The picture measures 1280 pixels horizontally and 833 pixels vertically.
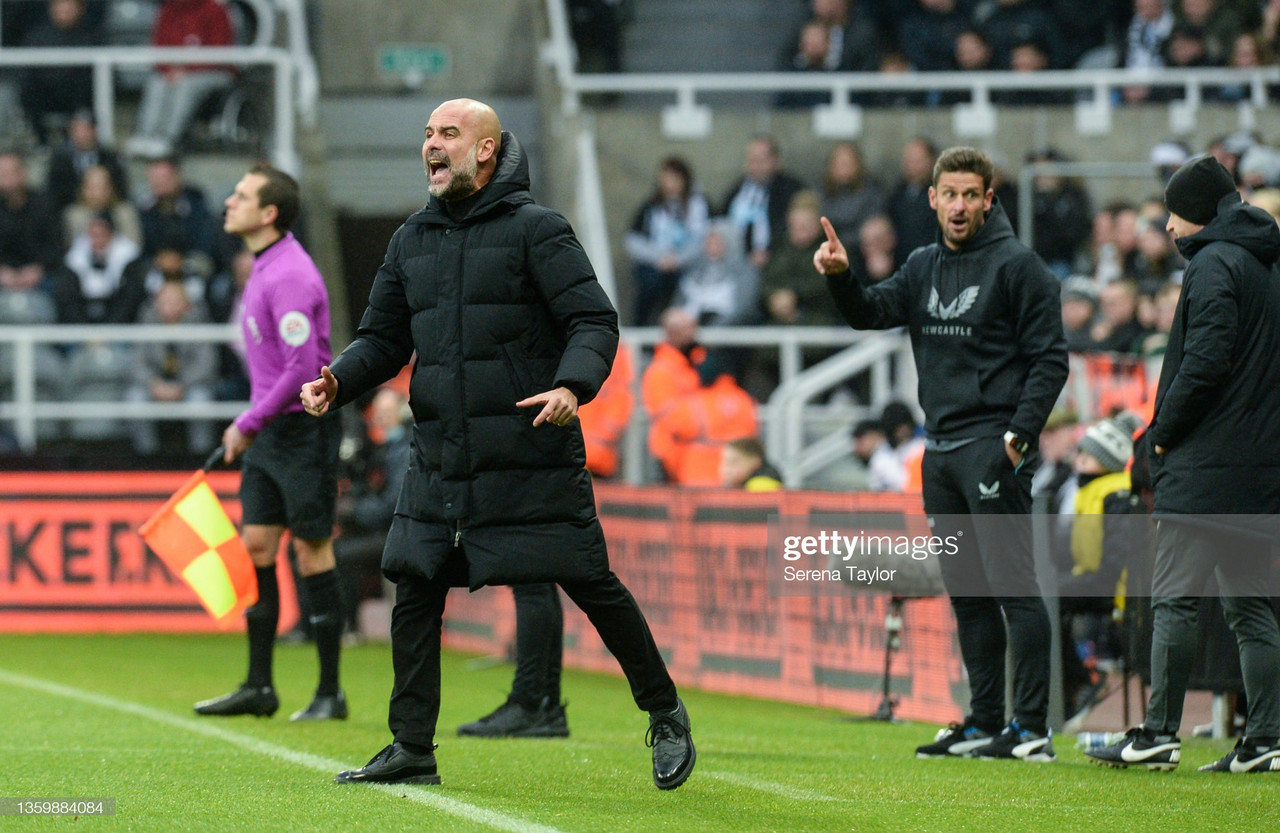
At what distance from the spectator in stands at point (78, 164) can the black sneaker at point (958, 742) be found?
11.1 metres

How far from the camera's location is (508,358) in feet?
21.7

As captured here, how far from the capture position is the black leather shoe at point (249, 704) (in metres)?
9.09

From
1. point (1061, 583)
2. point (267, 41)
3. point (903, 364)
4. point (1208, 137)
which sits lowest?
point (1061, 583)

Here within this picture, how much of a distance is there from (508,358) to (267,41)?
531 inches

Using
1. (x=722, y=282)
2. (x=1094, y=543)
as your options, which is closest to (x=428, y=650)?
(x=1094, y=543)

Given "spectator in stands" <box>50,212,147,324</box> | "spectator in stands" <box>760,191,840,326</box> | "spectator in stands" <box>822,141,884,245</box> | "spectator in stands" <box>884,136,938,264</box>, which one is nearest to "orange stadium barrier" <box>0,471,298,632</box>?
"spectator in stands" <box>50,212,147,324</box>

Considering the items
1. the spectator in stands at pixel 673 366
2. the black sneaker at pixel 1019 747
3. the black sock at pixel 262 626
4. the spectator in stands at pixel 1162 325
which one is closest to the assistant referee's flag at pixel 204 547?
the black sock at pixel 262 626

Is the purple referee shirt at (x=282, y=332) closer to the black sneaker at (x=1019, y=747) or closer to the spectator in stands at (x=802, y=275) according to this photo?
the black sneaker at (x=1019, y=747)

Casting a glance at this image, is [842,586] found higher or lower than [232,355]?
lower

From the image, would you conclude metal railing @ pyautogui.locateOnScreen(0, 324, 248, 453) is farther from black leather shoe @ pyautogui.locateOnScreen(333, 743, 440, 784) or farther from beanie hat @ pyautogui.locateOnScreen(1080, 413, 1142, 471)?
black leather shoe @ pyautogui.locateOnScreen(333, 743, 440, 784)

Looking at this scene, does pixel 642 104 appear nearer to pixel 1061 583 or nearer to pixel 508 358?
pixel 1061 583

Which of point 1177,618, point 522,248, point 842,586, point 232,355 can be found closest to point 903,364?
point 842,586

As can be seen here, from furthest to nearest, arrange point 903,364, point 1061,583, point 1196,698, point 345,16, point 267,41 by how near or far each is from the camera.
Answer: point 345,16, point 267,41, point 903,364, point 1196,698, point 1061,583

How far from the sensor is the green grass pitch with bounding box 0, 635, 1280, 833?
20.3 ft
